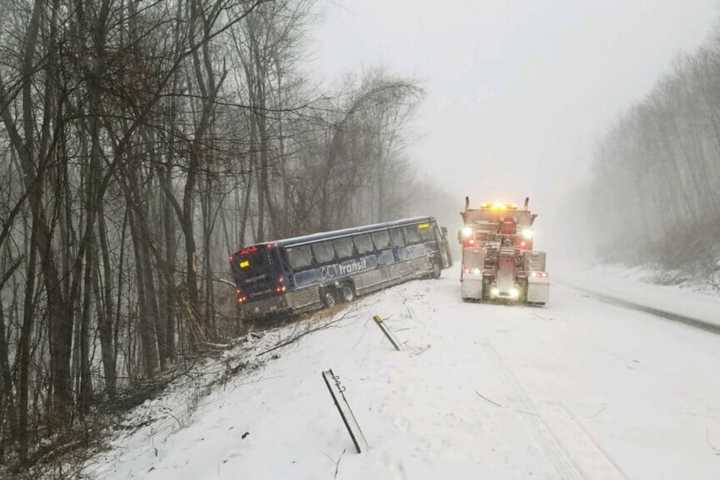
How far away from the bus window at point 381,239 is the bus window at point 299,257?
4171 mm

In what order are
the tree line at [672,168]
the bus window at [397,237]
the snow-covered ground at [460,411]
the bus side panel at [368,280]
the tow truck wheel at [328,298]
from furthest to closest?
1. the tree line at [672,168]
2. the bus window at [397,237]
3. the bus side panel at [368,280]
4. the tow truck wheel at [328,298]
5. the snow-covered ground at [460,411]

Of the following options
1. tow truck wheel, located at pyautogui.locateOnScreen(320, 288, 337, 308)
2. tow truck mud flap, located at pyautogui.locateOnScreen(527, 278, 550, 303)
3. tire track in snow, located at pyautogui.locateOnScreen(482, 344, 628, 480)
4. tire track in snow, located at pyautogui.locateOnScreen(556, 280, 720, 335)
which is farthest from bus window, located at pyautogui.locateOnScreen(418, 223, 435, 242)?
tire track in snow, located at pyautogui.locateOnScreen(482, 344, 628, 480)

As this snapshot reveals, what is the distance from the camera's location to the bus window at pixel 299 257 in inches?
689

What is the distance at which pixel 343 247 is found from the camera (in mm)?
19812

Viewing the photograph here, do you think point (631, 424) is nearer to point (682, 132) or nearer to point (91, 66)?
point (91, 66)

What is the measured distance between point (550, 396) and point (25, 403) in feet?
25.9

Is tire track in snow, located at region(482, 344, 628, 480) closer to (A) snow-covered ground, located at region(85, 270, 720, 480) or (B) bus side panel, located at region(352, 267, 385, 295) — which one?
(A) snow-covered ground, located at region(85, 270, 720, 480)

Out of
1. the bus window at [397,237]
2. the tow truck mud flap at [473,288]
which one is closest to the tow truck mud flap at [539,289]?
the tow truck mud flap at [473,288]

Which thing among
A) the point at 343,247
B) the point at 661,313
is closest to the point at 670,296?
the point at 661,313

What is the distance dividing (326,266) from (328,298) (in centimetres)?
119

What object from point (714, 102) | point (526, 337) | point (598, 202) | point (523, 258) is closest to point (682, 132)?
point (714, 102)

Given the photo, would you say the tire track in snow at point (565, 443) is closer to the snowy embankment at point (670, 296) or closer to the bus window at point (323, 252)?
the snowy embankment at point (670, 296)

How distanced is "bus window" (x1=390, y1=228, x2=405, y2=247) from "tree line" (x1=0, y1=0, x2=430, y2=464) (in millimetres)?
4467

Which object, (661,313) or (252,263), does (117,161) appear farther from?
(661,313)
